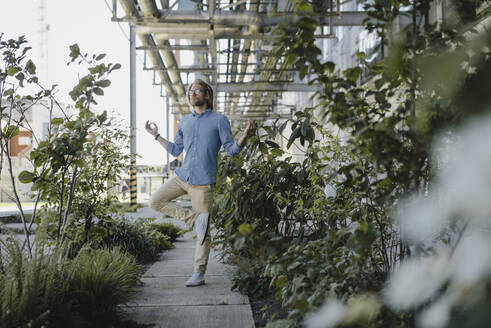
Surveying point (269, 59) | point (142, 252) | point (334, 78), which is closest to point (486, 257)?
point (334, 78)

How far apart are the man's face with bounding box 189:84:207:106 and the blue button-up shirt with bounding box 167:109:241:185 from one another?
9cm

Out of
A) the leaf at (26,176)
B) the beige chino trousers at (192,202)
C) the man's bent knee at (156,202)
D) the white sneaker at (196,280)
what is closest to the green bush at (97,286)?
the leaf at (26,176)

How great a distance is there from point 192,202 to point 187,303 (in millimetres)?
900

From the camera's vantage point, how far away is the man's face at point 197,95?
348 centimetres

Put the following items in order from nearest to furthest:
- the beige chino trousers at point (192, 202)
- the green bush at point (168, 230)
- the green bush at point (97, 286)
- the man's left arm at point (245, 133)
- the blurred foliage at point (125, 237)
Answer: the green bush at point (97, 286) → the man's left arm at point (245, 133) → the beige chino trousers at point (192, 202) → the blurred foliage at point (125, 237) → the green bush at point (168, 230)

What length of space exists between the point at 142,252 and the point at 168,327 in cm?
221

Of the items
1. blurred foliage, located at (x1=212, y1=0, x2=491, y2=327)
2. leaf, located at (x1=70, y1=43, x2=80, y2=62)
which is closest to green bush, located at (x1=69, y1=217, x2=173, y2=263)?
leaf, located at (x1=70, y1=43, x2=80, y2=62)

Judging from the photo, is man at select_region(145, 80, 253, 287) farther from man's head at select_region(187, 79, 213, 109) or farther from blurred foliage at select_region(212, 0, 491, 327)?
blurred foliage at select_region(212, 0, 491, 327)

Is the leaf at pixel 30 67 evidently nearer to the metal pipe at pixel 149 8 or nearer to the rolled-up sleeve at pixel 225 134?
the rolled-up sleeve at pixel 225 134

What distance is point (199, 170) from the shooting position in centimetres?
330

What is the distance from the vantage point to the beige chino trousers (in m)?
3.24

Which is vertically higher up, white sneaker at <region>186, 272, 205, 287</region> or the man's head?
the man's head

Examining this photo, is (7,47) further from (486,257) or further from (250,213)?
(486,257)

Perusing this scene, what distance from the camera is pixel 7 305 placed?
5.80ft
